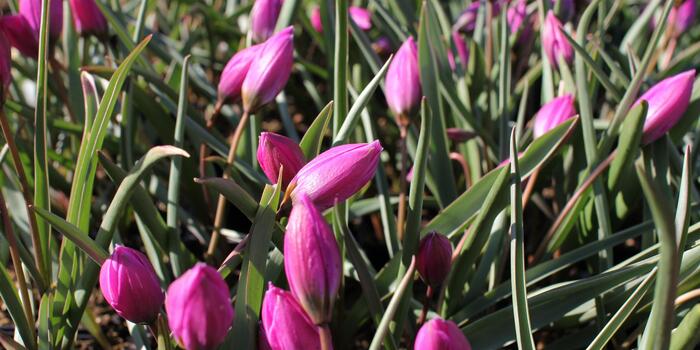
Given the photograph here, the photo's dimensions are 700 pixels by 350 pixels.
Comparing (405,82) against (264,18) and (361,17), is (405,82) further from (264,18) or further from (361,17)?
(361,17)

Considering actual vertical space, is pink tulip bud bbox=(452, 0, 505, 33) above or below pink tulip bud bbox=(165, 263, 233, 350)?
above

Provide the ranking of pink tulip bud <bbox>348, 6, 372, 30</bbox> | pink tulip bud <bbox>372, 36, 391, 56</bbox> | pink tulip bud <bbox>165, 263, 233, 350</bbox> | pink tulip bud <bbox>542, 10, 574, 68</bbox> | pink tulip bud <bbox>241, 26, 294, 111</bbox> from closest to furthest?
pink tulip bud <bbox>165, 263, 233, 350</bbox> < pink tulip bud <bbox>241, 26, 294, 111</bbox> < pink tulip bud <bbox>542, 10, 574, 68</bbox> < pink tulip bud <bbox>348, 6, 372, 30</bbox> < pink tulip bud <bbox>372, 36, 391, 56</bbox>

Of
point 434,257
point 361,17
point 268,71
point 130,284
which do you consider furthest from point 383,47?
point 130,284

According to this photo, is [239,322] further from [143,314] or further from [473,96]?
[473,96]

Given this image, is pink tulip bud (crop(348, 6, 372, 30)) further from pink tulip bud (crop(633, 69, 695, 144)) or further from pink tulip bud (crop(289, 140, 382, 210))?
pink tulip bud (crop(289, 140, 382, 210))

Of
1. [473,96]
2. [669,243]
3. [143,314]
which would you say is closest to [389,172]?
[473,96]

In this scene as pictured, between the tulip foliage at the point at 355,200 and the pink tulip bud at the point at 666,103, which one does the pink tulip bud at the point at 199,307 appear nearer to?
the tulip foliage at the point at 355,200

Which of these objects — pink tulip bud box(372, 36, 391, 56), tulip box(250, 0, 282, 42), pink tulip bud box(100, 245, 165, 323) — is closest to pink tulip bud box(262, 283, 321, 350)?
pink tulip bud box(100, 245, 165, 323)
